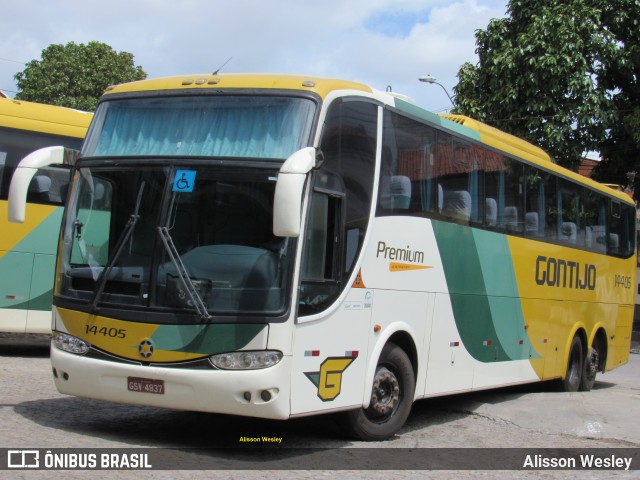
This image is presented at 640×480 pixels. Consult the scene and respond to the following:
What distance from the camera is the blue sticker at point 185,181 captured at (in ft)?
23.1

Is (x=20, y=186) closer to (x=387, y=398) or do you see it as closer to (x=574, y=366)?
(x=387, y=398)

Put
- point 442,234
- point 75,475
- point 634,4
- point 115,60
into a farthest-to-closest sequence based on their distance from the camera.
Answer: point 115,60 < point 634,4 < point 442,234 < point 75,475

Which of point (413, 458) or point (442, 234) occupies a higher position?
point (442, 234)

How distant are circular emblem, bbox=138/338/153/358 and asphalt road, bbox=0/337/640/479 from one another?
0.78 m

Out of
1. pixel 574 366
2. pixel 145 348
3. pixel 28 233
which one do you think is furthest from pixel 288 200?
pixel 574 366

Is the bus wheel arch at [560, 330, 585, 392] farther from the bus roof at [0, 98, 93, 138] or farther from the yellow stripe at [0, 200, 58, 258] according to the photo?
the bus roof at [0, 98, 93, 138]

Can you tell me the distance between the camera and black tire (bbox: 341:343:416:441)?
7828mm

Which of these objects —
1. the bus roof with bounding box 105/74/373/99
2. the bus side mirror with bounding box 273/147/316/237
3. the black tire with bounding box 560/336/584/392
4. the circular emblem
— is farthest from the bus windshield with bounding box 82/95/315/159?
the black tire with bounding box 560/336/584/392

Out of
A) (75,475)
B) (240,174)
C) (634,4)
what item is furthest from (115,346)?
(634,4)

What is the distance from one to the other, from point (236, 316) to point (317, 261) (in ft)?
2.92

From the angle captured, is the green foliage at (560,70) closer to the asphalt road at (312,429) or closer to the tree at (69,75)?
the asphalt road at (312,429)

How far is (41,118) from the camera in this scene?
13.3 m

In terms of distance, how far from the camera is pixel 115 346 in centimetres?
705

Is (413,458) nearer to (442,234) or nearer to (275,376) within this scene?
(275,376)
